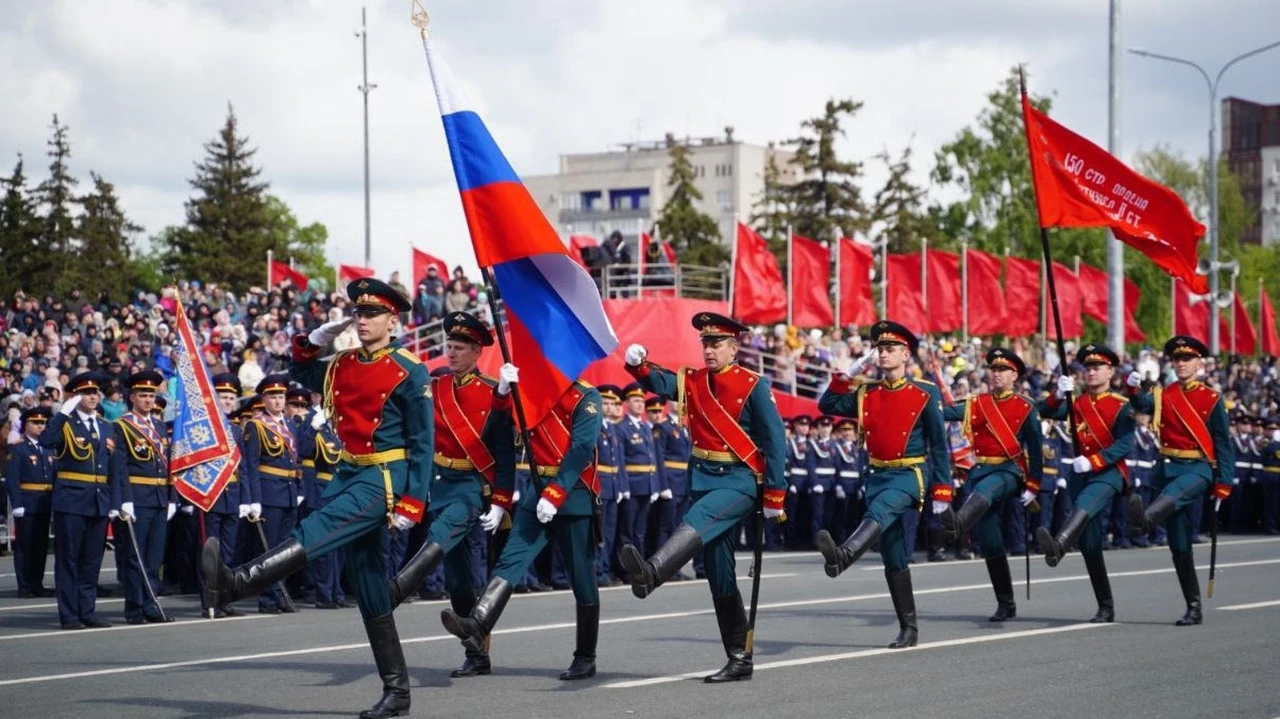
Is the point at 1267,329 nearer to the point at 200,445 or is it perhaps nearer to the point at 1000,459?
the point at 1000,459

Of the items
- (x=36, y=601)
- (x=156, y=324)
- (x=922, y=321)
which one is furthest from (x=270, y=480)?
(x=922, y=321)

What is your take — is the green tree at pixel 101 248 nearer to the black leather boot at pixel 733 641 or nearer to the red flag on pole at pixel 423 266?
the red flag on pole at pixel 423 266

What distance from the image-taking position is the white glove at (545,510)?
10492 mm

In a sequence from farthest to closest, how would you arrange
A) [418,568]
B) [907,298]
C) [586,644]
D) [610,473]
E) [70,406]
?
[907,298] → [610,473] → [70,406] → [586,644] → [418,568]

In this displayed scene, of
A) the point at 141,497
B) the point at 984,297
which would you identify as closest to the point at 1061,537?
the point at 141,497

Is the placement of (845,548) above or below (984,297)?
below

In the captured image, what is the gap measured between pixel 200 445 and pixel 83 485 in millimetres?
1058

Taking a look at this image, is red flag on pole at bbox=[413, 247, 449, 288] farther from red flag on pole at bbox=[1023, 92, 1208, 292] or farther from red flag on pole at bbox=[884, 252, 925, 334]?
red flag on pole at bbox=[1023, 92, 1208, 292]

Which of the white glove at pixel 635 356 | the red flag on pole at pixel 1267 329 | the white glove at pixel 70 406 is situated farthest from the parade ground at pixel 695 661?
the red flag on pole at pixel 1267 329

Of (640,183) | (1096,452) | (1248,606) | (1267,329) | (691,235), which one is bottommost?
(1248,606)

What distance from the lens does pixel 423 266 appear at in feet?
112

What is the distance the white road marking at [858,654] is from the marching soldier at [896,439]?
13.1 inches

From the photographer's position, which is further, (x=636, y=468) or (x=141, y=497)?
(x=636, y=468)

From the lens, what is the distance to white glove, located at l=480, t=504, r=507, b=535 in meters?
10.7
